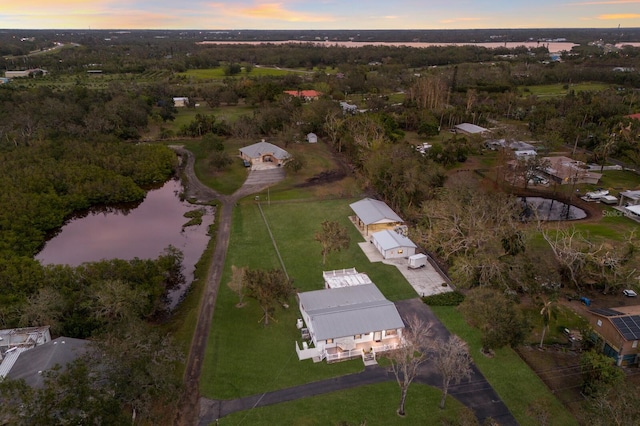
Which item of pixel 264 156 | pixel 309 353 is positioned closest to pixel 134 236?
pixel 264 156

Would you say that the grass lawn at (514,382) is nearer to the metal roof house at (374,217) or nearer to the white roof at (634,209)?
the metal roof house at (374,217)

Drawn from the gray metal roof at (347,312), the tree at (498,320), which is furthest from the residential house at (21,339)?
the tree at (498,320)

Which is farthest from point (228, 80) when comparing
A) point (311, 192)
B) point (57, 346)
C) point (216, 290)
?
point (57, 346)

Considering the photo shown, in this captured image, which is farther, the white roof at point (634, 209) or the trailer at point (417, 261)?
the white roof at point (634, 209)

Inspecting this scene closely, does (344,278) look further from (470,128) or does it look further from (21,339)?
(470,128)

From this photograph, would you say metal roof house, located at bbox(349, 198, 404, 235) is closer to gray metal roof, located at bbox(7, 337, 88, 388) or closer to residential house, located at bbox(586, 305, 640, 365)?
residential house, located at bbox(586, 305, 640, 365)

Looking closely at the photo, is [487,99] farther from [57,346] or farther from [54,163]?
[57,346]
